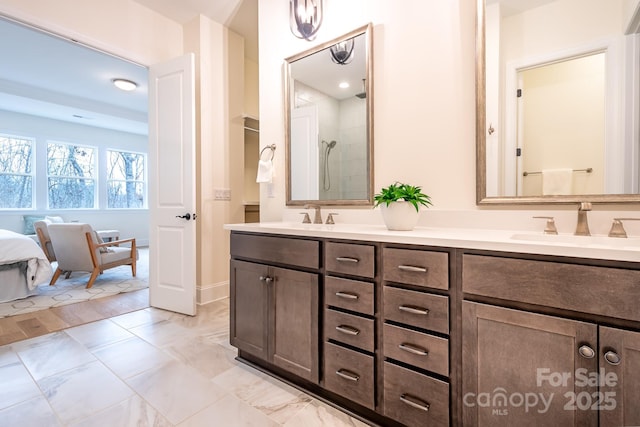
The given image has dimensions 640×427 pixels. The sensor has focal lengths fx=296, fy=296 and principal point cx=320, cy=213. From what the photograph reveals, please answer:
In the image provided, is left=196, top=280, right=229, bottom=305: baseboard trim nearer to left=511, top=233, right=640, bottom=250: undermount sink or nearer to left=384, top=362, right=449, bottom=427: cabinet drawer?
left=384, top=362, right=449, bottom=427: cabinet drawer

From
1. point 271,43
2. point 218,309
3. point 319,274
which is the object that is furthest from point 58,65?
point 319,274

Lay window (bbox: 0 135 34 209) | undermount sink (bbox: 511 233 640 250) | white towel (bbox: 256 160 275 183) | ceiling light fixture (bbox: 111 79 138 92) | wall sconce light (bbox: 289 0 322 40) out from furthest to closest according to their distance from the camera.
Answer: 1. window (bbox: 0 135 34 209)
2. ceiling light fixture (bbox: 111 79 138 92)
3. white towel (bbox: 256 160 275 183)
4. wall sconce light (bbox: 289 0 322 40)
5. undermount sink (bbox: 511 233 640 250)

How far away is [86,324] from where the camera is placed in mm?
2527

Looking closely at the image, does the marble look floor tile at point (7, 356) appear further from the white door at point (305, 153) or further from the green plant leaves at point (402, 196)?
the green plant leaves at point (402, 196)

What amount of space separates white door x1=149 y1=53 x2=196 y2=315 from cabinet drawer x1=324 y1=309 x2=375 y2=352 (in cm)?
173

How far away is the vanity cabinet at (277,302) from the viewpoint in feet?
4.98

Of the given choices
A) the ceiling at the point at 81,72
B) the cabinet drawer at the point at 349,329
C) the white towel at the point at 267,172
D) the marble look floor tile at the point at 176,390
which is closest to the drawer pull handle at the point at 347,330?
the cabinet drawer at the point at 349,329

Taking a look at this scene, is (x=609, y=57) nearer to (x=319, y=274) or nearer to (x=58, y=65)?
(x=319, y=274)

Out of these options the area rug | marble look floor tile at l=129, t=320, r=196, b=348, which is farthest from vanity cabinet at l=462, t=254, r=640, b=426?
the area rug

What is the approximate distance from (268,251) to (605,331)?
1.41 m

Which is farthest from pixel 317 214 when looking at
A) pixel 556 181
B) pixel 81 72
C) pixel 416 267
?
pixel 81 72

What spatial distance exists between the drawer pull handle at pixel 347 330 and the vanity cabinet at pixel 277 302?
0.44ft

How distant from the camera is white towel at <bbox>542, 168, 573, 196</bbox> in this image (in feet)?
4.31

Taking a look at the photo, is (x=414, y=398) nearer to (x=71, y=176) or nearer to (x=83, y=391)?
(x=83, y=391)
